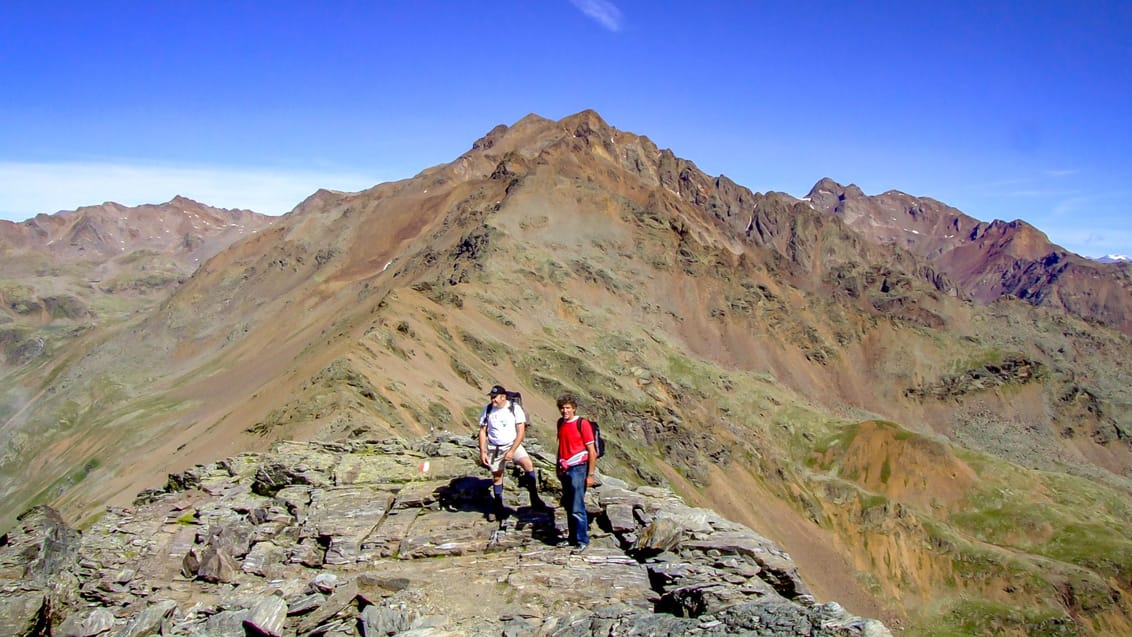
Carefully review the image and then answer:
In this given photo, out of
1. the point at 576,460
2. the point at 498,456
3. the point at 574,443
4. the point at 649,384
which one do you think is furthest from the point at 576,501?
the point at 649,384

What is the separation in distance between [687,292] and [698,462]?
56857mm

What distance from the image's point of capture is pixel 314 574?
15.0 metres

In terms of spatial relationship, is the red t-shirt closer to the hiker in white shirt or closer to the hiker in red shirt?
the hiker in red shirt

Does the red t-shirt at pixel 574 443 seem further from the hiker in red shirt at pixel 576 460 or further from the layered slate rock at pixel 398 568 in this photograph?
the layered slate rock at pixel 398 568

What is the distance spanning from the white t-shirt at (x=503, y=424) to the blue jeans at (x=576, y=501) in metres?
1.56

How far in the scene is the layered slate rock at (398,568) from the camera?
1235 cm

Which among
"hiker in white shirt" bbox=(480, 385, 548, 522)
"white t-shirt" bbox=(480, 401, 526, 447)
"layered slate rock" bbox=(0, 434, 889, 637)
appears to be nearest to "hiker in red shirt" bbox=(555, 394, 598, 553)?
"layered slate rock" bbox=(0, 434, 889, 637)

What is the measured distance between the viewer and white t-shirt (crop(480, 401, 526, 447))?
1596 cm

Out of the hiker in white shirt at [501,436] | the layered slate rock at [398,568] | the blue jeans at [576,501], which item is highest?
the hiker in white shirt at [501,436]

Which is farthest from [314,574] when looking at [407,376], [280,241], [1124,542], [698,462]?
[280,241]

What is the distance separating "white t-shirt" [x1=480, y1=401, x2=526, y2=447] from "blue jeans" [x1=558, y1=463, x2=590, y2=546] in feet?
5.11

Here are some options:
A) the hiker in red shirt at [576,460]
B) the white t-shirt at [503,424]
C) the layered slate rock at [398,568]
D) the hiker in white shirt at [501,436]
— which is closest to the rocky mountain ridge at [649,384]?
the layered slate rock at [398,568]

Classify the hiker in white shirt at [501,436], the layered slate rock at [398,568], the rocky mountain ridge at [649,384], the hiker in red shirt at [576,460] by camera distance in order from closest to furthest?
the layered slate rock at [398,568] < the hiker in red shirt at [576,460] < the hiker in white shirt at [501,436] < the rocky mountain ridge at [649,384]

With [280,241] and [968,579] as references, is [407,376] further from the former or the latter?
[280,241]
